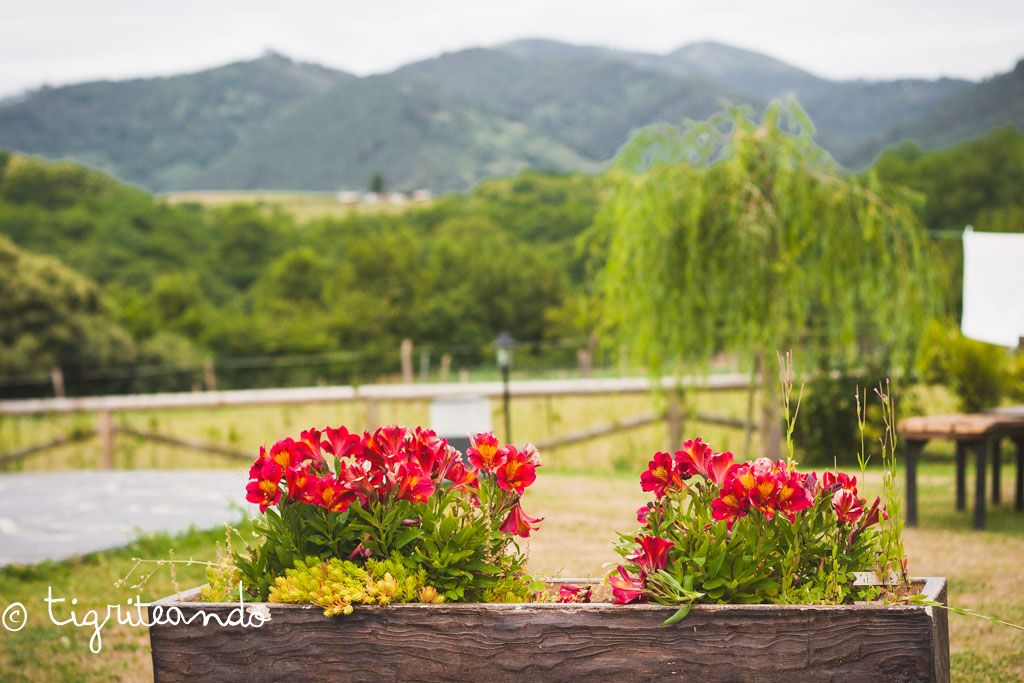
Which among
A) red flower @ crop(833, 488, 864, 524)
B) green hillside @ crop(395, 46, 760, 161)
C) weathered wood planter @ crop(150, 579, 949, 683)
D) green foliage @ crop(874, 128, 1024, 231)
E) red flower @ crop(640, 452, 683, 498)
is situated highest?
green hillside @ crop(395, 46, 760, 161)

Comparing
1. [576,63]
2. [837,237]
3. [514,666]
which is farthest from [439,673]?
[576,63]

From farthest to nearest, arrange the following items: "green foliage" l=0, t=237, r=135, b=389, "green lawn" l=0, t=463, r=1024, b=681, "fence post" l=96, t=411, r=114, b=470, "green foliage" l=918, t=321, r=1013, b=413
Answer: "green foliage" l=0, t=237, r=135, b=389, "fence post" l=96, t=411, r=114, b=470, "green foliage" l=918, t=321, r=1013, b=413, "green lawn" l=0, t=463, r=1024, b=681

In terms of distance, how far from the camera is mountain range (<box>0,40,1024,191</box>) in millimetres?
76000

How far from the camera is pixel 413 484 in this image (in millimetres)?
2484

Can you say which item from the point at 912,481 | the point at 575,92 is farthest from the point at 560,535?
the point at 575,92

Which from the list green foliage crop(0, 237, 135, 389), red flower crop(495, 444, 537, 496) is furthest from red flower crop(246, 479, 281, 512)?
green foliage crop(0, 237, 135, 389)

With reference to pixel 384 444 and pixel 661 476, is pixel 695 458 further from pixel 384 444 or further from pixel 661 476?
pixel 384 444

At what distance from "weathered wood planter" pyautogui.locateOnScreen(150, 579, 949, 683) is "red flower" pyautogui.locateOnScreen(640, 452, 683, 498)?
0.28 m

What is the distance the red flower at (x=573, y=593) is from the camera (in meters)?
2.46

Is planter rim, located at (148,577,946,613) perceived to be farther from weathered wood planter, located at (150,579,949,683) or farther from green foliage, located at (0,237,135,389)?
green foliage, located at (0,237,135,389)

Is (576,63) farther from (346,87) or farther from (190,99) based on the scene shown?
(190,99)

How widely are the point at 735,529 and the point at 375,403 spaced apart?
25.6 feet

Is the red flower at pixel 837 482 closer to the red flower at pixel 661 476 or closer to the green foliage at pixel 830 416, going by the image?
the red flower at pixel 661 476

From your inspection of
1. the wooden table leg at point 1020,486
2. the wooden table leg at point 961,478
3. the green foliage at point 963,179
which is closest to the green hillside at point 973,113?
the green foliage at point 963,179
